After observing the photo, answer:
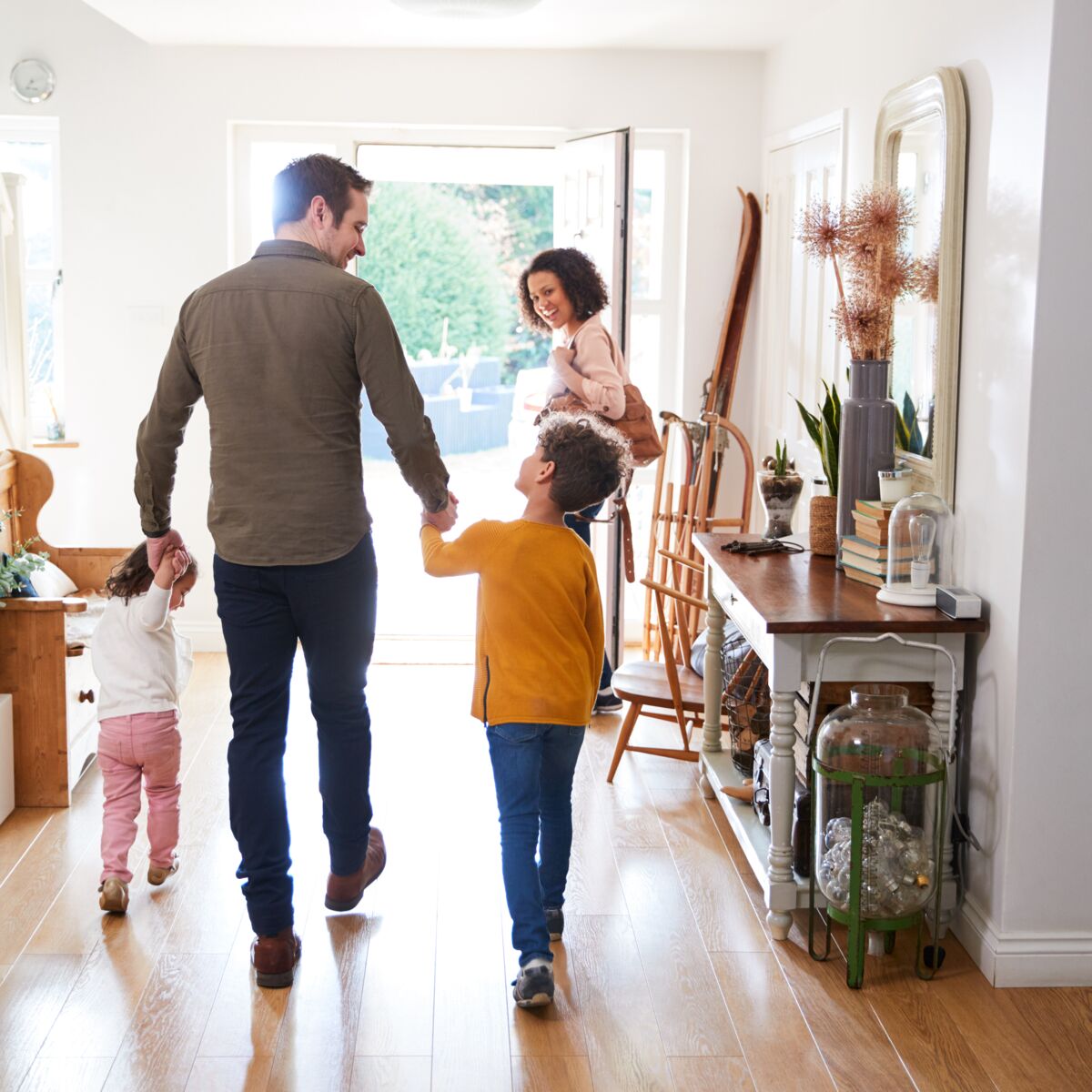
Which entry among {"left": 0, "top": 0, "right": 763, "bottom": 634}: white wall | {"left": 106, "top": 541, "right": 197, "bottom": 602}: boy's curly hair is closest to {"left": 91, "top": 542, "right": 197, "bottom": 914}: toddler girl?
{"left": 106, "top": 541, "right": 197, "bottom": 602}: boy's curly hair

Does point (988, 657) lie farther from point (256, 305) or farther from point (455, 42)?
point (455, 42)

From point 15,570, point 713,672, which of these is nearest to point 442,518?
point 713,672

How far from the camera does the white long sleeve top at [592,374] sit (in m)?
4.24

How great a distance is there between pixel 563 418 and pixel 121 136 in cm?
353

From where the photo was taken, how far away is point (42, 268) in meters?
5.65

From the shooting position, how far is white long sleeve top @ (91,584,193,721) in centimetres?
313

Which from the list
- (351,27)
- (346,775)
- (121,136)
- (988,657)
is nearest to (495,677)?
(346,775)

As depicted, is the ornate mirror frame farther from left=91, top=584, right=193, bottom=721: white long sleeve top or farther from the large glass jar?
left=91, top=584, right=193, bottom=721: white long sleeve top

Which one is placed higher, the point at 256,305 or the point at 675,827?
the point at 256,305

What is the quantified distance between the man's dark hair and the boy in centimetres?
62

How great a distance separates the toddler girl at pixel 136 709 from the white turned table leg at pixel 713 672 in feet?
4.83

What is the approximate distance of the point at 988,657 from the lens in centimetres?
286

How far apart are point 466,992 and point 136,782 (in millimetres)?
1010

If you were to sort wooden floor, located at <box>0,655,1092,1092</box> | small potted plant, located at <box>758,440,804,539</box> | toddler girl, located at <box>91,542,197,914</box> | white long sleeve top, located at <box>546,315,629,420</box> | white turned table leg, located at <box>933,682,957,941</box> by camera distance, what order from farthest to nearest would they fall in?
white long sleeve top, located at <box>546,315,629,420</box> → small potted plant, located at <box>758,440,804,539</box> → toddler girl, located at <box>91,542,197,914</box> → white turned table leg, located at <box>933,682,957,941</box> → wooden floor, located at <box>0,655,1092,1092</box>
